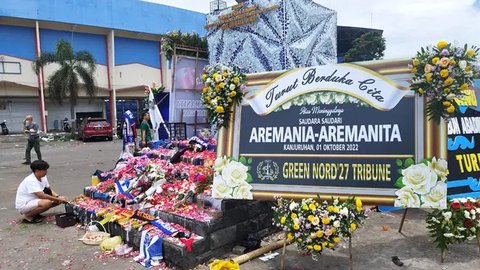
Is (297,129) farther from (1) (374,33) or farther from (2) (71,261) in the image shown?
(1) (374,33)

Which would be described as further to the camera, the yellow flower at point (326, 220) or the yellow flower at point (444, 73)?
the yellow flower at point (326, 220)

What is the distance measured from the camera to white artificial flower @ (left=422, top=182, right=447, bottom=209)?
3.20 metres

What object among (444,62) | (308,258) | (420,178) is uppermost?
(444,62)

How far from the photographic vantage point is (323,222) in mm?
3408

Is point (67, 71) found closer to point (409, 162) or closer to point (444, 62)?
point (409, 162)

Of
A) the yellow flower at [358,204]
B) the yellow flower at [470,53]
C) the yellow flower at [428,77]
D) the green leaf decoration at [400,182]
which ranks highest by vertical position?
the yellow flower at [470,53]

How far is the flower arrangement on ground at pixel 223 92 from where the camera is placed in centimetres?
415

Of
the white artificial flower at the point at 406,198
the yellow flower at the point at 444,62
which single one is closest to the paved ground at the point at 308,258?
the white artificial flower at the point at 406,198

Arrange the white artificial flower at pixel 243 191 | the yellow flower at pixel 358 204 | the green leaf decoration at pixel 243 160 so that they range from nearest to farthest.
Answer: the yellow flower at pixel 358 204, the white artificial flower at pixel 243 191, the green leaf decoration at pixel 243 160

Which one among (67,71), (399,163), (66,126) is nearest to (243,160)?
(399,163)

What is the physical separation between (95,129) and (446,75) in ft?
74.8

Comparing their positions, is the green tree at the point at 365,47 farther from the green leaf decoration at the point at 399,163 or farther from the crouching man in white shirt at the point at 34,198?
the green leaf decoration at the point at 399,163

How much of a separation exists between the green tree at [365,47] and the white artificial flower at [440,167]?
18930 millimetres

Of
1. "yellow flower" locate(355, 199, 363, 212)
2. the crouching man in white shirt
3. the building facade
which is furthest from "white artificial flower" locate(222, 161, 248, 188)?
the building facade
